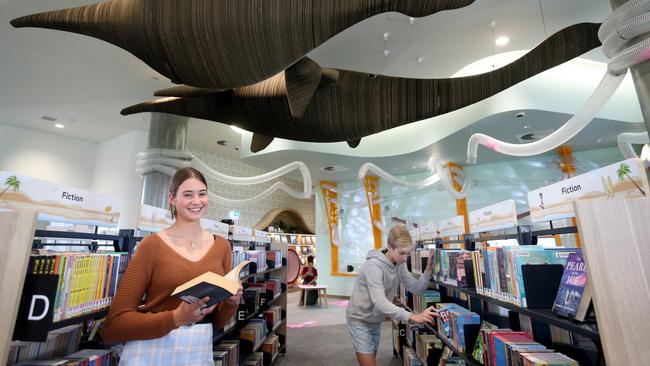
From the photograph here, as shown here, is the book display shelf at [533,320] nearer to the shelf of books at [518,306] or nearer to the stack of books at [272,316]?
the shelf of books at [518,306]

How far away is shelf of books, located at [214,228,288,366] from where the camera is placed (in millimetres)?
2928

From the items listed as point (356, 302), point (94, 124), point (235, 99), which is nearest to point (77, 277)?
point (235, 99)

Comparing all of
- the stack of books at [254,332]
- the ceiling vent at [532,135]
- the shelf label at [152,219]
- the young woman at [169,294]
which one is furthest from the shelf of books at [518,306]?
the ceiling vent at [532,135]

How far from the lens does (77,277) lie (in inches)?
50.7

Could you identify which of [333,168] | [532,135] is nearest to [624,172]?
[532,135]

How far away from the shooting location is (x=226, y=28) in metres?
0.64

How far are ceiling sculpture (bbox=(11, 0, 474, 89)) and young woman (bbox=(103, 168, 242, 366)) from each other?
62cm

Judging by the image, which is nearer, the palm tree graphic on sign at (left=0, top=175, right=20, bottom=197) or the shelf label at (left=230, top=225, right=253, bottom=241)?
the palm tree graphic on sign at (left=0, top=175, right=20, bottom=197)

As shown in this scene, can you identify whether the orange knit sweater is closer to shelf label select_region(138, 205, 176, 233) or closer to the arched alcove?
shelf label select_region(138, 205, 176, 233)

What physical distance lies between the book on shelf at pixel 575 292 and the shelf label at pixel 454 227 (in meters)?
2.10

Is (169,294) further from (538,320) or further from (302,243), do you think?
(302,243)

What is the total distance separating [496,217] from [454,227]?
3.49 feet

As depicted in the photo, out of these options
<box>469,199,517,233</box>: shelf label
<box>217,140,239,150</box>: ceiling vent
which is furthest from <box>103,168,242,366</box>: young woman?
<box>217,140,239,150</box>: ceiling vent

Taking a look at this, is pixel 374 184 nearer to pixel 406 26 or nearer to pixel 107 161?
pixel 406 26
